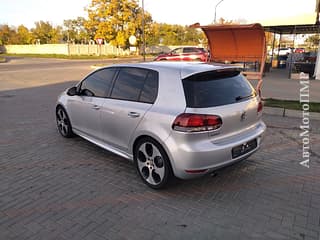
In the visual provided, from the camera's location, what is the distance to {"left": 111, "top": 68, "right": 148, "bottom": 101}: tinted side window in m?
3.65

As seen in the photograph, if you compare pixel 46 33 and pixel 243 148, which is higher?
pixel 46 33

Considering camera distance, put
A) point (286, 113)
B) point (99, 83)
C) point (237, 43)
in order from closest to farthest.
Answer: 1. point (99, 83)
2. point (286, 113)
3. point (237, 43)

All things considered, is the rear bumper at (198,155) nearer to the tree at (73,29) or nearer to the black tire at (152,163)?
the black tire at (152,163)

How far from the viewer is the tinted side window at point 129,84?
365 centimetres

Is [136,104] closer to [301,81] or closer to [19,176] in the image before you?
[19,176]

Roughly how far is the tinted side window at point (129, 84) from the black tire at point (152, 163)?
0.65m

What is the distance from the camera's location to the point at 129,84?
12.5ft

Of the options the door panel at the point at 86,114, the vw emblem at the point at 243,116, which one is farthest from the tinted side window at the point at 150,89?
the vw emblem at the point at 243,116

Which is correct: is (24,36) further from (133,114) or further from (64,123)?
(133,114)

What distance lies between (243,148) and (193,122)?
0.86 meters

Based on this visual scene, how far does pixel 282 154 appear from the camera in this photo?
4.57 meters

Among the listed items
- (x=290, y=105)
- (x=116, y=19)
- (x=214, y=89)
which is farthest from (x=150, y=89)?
(x=116, y=19)

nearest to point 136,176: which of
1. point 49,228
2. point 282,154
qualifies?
point 49,228

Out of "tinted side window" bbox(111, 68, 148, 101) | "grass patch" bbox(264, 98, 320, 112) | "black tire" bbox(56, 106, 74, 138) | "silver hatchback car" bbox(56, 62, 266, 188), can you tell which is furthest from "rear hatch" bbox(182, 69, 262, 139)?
"grass patch" bbox(264, 98, 320, 112)
